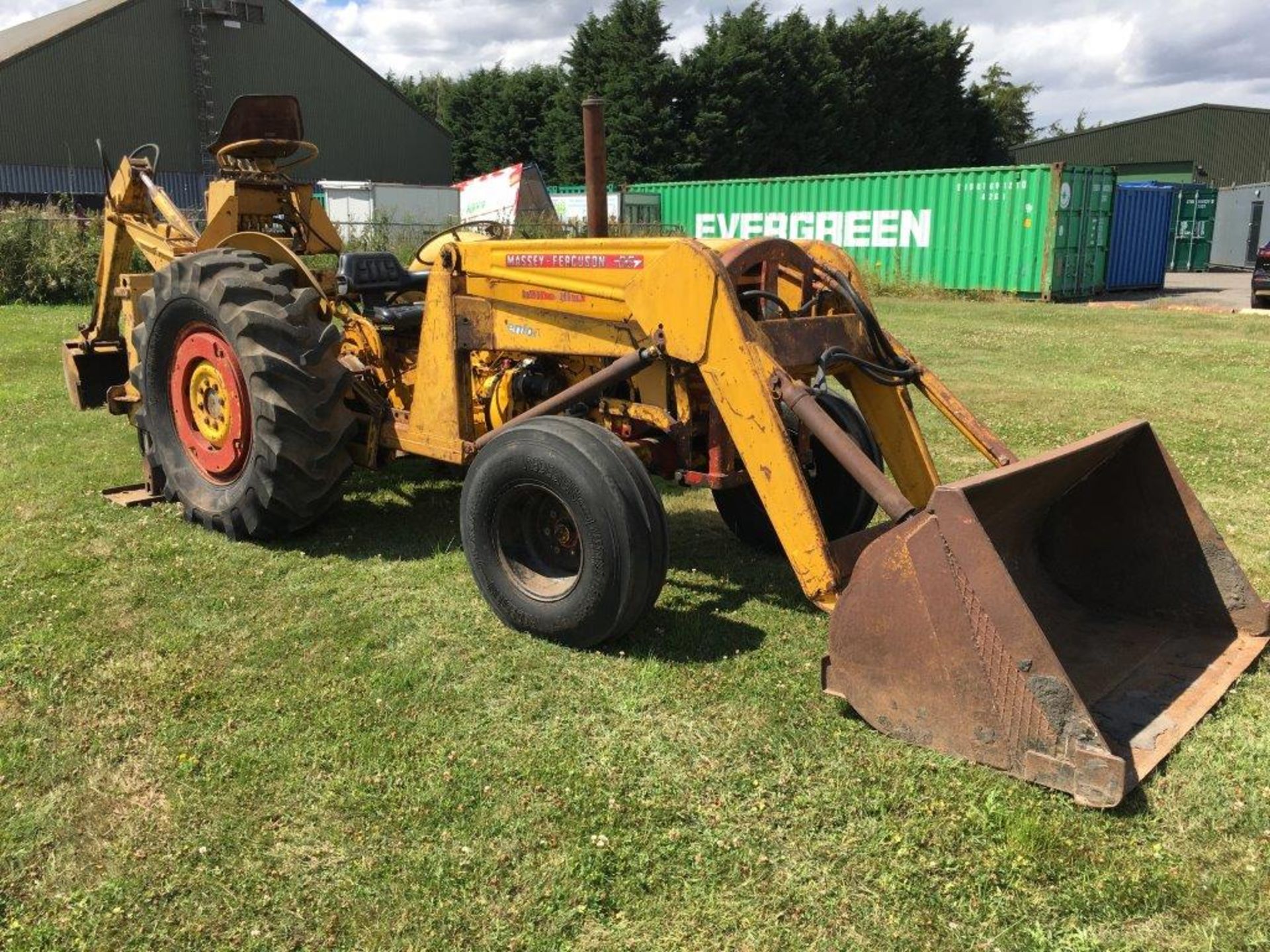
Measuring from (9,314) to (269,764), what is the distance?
50.3ft

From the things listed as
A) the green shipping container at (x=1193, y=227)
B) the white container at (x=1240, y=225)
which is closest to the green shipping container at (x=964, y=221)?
the green shipping container at (x=1193, y=227)

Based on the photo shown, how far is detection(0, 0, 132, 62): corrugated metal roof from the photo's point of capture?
3173cm

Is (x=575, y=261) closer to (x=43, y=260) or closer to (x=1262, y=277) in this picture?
(x=43, y=260)

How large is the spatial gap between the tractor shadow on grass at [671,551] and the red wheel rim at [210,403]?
557 mm

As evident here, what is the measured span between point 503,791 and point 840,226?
71.0 feet

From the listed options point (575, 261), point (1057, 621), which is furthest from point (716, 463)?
point (1057, 621)

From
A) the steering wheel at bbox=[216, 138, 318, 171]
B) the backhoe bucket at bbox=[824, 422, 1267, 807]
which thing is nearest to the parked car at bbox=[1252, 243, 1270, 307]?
the backhoe bucket at bbox=[824, 422, 1267, 807]

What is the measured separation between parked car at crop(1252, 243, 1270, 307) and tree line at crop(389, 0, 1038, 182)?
21790 mm

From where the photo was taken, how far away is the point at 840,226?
23.1 meters

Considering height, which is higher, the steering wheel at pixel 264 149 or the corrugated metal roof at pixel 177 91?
the corrugated metal roof at pixel 177 91

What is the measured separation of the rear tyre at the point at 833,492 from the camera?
15.7 feet

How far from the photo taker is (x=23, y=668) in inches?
158

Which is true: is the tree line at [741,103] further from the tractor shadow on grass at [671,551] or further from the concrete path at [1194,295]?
the tractor shadow on grass at [671,551]

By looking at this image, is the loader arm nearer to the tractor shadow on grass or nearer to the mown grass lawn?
the tractor shadow on grass
